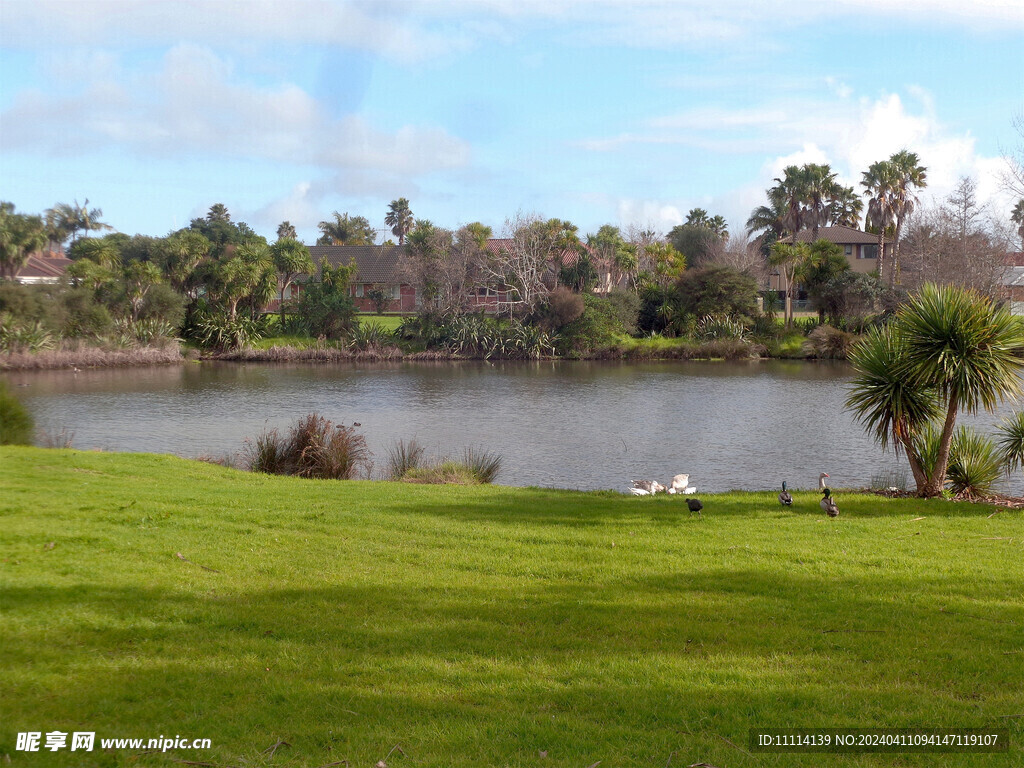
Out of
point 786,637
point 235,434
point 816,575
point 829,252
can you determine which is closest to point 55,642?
point 786,637

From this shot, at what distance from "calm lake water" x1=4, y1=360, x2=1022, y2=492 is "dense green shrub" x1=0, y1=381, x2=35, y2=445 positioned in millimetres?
3647

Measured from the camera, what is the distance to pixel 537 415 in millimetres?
31250

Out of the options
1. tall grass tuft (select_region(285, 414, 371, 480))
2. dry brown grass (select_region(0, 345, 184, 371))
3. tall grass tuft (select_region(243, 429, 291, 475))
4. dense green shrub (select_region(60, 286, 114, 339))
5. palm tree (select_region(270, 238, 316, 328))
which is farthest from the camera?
palm tree (select_region(270, 238, 316, 328))

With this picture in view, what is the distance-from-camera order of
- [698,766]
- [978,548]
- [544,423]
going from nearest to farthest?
[698,766], [978,548], [544,423]

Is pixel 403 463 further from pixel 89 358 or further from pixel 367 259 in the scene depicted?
pixel 367 259

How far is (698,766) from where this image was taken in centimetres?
447

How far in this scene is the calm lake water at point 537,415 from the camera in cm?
2097

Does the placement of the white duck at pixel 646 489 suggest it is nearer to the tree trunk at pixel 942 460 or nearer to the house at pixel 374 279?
the tree trunk at pixel 942 460

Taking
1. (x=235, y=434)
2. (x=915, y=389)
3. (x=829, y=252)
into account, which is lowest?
(x=235, y=434)

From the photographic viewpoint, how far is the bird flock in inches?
461

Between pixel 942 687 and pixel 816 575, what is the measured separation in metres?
2.77

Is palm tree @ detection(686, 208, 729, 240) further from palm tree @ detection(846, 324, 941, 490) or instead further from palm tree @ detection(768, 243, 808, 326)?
palm tree @ detection(846, 324, 941, 490)

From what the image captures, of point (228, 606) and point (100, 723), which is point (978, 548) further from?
point (100, 723)

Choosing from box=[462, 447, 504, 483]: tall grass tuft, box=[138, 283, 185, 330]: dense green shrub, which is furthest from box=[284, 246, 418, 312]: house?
box=[462, 447, 504, 483]: tall grass tuft
